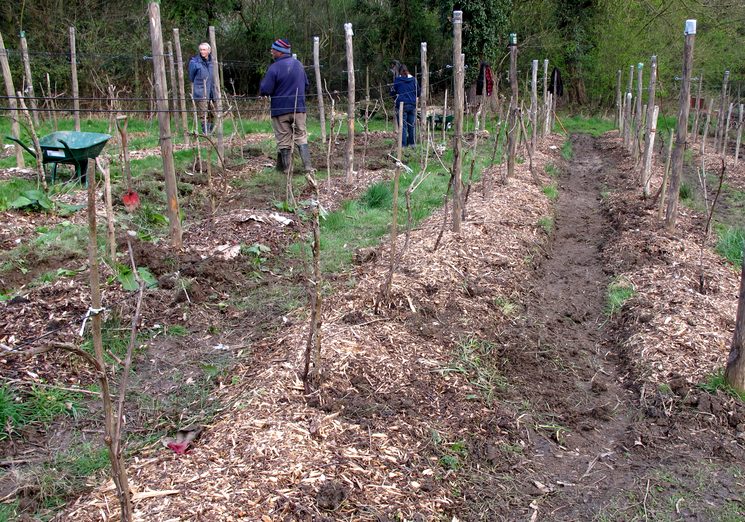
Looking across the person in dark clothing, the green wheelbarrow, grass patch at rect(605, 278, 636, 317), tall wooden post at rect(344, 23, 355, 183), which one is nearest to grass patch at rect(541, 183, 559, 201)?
tall wooden post at rect(344, 23, 355, 183)

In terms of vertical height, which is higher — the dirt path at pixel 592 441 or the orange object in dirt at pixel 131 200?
→ the orange object in dirt at pixel 131 200

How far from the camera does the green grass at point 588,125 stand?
20.2 meters

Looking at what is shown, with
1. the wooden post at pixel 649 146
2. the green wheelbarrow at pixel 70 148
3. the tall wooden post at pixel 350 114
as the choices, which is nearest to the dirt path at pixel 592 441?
the wooden post at pixel 649 146

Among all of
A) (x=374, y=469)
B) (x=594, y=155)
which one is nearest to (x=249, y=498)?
(x=374, y=469)

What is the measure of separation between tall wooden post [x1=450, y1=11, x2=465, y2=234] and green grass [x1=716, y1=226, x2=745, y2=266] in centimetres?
268

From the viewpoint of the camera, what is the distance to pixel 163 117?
5609mm

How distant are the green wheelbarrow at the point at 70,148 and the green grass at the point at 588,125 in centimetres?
1500

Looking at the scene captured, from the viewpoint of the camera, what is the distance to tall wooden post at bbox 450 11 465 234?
6.07 meters

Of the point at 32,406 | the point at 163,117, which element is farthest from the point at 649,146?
the point at 32,406

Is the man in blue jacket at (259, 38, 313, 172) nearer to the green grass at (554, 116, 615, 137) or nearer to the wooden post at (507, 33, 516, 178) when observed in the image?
the wooden post at (507, 33, 516, 178)

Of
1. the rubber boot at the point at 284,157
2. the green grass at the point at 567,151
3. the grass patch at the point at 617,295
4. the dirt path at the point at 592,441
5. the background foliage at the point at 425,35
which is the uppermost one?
the background foliage at the point at 425,35

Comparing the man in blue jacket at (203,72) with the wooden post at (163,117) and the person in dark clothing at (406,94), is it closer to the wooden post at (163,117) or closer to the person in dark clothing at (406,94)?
the person in dark clothing at (406,94)

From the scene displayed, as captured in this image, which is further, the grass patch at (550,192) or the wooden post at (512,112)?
the grass patch at (550,192)

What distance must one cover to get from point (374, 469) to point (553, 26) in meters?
22.6
